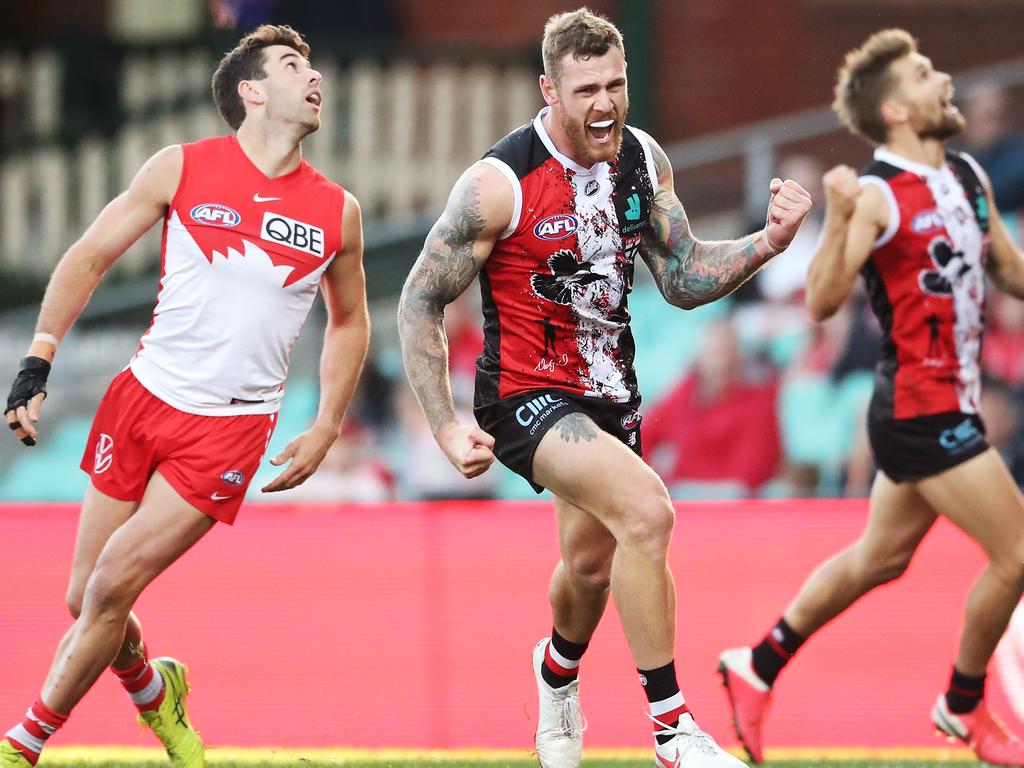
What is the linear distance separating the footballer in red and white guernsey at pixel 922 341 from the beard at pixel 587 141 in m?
1.07

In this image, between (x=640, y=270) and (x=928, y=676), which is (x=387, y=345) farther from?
(x=928, y=676)

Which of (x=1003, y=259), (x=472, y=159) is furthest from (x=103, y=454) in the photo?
(x=472, y=159)

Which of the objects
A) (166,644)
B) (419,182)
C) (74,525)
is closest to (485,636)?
(166,644)

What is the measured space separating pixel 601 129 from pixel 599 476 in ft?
3.90

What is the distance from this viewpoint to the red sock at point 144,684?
20.6 ft

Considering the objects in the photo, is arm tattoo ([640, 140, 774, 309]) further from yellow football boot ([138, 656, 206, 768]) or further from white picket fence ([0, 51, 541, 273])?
white picket fence ([0, 51, 541, 273])

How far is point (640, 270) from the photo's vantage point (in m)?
12.5

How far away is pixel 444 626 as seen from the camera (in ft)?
24.4

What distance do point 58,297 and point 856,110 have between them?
328cm

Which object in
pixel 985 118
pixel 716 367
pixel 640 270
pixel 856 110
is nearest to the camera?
pixel 856 110

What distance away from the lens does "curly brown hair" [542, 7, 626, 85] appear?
569 cm

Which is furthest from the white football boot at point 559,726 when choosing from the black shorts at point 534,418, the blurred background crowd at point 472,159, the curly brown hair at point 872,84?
the blurred background crowd at point 472,159

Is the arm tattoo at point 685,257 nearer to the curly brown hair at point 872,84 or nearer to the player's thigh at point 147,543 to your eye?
the curly brown hair at point 872,84

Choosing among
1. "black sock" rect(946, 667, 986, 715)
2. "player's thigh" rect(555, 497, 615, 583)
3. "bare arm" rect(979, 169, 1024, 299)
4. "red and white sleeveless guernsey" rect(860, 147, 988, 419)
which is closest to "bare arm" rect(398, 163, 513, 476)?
"player's thigh" rect(555, 497, 615, 583)
